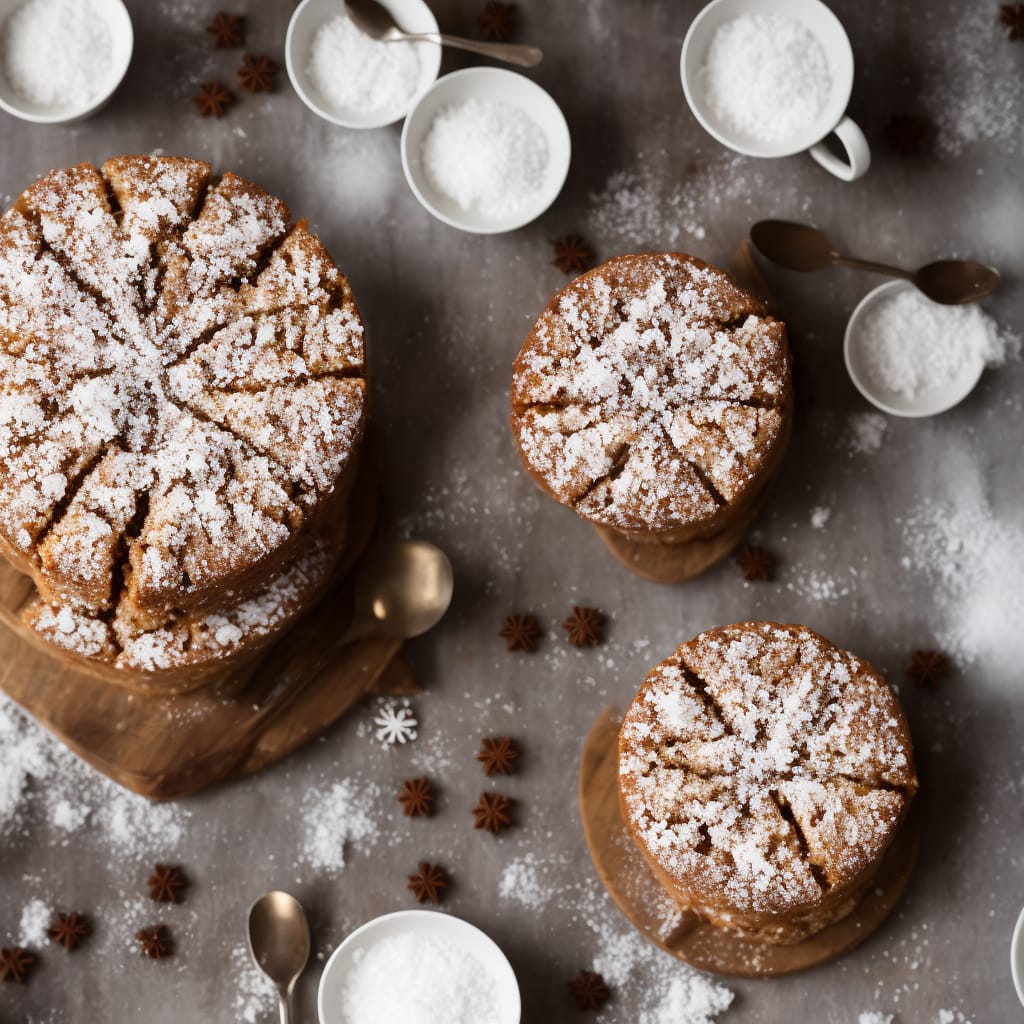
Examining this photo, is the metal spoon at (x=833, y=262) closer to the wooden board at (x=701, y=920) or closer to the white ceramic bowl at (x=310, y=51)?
the white ceramic bowl at (x=310, y=51)

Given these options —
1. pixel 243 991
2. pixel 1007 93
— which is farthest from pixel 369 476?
pixel 1007 93

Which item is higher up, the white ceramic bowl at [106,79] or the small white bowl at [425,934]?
the white ceramic bowl at [106,79]

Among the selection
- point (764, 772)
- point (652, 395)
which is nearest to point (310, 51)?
point (652, 395)

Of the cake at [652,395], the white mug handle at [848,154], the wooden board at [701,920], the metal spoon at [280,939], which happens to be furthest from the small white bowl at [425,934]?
the white mug handle at [848,154]

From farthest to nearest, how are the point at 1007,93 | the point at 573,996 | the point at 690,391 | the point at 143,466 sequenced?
1. the point at 1007,93
2. the point at 573,996
3. the point at 690,391
4. the point at 143,466

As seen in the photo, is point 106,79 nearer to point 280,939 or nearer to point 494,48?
point 494,48

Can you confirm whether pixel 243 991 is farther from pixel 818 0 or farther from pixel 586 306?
pixel 818 0

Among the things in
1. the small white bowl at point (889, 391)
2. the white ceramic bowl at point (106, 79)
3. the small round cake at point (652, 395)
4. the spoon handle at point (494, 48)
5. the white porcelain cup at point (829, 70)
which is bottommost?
the small white bowl at point (889, 391)
